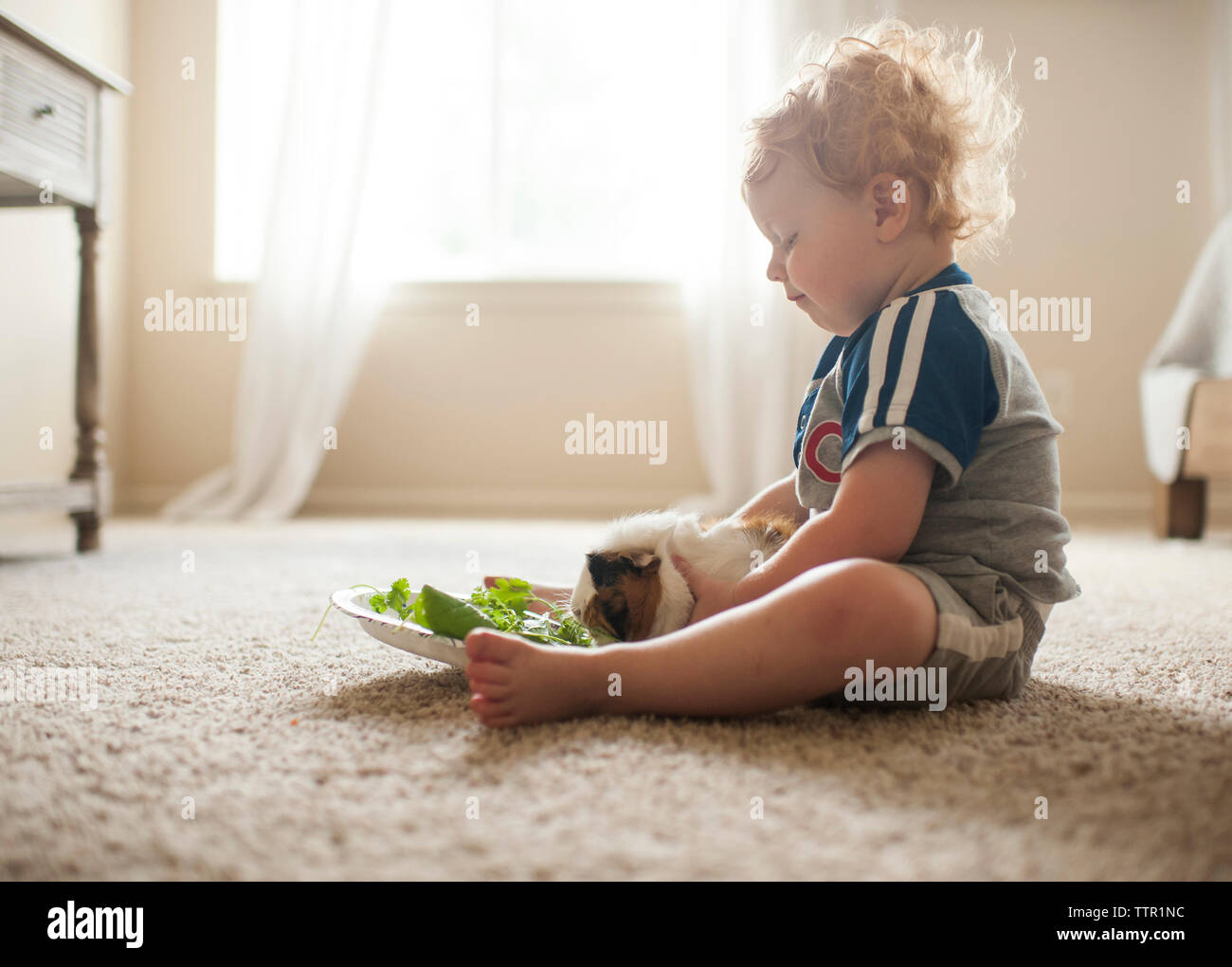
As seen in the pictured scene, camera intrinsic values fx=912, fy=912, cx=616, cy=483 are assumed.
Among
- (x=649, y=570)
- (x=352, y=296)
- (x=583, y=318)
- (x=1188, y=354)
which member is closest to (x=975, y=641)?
(x=649, y=570)

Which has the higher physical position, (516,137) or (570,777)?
(516,137)

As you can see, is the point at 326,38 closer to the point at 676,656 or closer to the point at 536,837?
the point at 676,656

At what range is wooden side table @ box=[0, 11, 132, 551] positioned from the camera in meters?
1.32

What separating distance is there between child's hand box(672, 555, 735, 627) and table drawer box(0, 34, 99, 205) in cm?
120

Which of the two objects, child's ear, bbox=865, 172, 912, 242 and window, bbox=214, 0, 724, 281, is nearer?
child's ear, bbox=865, 172, 912, 242

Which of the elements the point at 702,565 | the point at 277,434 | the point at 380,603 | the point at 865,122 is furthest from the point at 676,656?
the point at 277,434

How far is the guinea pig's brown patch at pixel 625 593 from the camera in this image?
710 mm

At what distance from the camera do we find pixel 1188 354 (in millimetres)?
2014

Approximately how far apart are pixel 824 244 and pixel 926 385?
168mm

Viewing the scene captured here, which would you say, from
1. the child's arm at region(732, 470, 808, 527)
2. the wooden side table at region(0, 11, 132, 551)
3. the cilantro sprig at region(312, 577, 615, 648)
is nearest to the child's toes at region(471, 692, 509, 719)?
the cilantro sprig at region(312, 577, 615, 648)

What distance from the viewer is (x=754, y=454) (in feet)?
7.80

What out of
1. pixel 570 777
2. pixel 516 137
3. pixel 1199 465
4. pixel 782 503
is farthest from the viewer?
pixel 516 137

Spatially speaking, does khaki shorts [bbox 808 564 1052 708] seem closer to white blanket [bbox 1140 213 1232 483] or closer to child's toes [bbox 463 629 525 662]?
child's toes [bbox 463 629 525 662]

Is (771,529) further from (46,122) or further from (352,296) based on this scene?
(352,296)
